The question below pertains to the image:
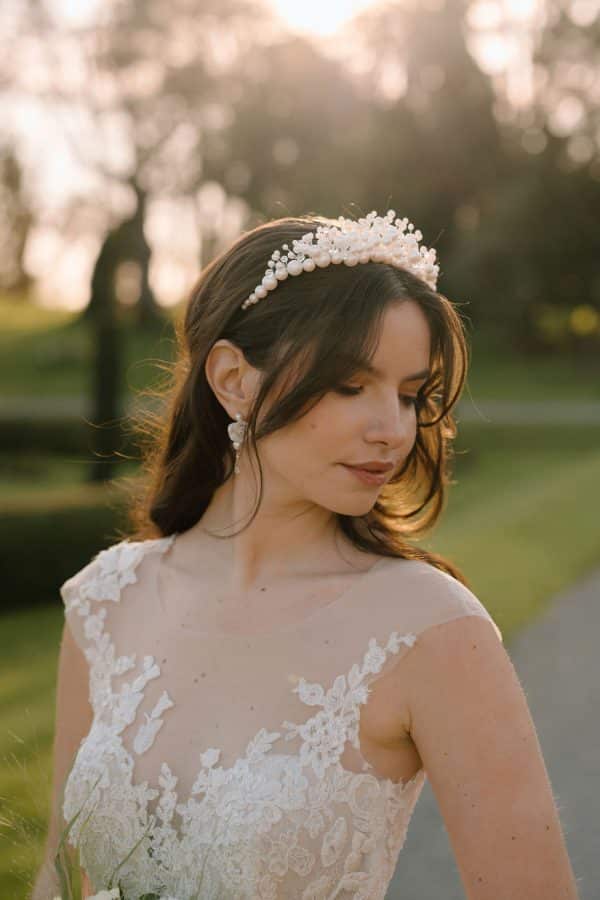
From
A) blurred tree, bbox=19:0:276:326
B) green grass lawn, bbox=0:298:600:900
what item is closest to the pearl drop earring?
green grass lawn, bbox=0:298:600:900

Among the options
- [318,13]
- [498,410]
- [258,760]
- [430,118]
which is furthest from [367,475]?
[430,118]

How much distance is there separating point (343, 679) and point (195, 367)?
2.42 feet

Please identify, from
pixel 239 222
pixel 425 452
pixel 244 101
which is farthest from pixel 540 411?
pixel 425 452

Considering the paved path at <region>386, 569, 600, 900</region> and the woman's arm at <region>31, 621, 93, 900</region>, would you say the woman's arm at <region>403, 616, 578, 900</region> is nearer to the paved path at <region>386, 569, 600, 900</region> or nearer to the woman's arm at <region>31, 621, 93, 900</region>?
the woman's arm at <region>31, 621, 93, 900</region>

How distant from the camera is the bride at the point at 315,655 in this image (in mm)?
2033

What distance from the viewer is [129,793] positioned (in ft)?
7.64

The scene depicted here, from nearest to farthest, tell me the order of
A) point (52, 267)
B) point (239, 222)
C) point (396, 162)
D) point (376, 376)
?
1. point (376, 376)
2. point (52, 267)
3. point (396, 162)
4. point (239, 222)

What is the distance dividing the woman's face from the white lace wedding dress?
186mm

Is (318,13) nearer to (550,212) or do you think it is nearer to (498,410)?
(550,212)

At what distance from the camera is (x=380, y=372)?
7.22 feet

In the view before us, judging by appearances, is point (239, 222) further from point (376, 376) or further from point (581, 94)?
point (376, 376)

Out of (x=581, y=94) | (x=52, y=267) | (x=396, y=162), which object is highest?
(x=581, y=94)

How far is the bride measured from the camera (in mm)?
2033

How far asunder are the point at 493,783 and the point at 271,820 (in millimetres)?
416
